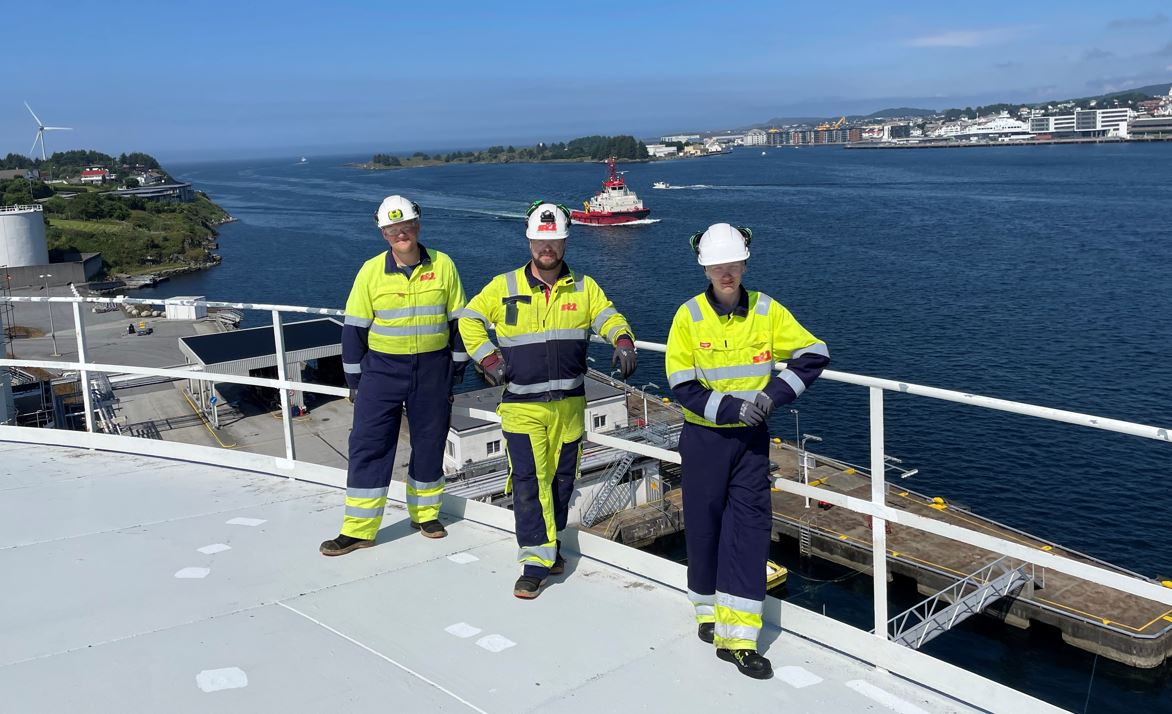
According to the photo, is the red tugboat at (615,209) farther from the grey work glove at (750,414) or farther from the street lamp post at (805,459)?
the grey work glove at (750,414)

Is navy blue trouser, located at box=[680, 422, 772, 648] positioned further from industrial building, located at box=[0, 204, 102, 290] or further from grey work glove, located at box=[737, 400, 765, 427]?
industrial building, located at box=[0, 204, 102, 290]

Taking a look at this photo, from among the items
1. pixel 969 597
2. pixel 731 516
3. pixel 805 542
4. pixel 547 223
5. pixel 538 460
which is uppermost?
pixel 547 223

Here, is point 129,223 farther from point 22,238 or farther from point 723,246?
point 723,246

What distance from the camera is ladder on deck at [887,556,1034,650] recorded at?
19209 mm

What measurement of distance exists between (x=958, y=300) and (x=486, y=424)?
983 inches

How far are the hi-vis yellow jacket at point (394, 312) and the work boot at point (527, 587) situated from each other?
1.02m

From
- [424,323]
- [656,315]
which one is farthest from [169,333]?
[424,323]

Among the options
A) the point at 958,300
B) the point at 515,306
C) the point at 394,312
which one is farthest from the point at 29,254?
the point at 515,306

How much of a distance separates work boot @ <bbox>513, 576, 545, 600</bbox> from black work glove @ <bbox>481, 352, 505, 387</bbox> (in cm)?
79

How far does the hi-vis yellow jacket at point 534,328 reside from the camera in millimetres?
3781

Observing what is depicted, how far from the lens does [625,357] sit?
3.57 m

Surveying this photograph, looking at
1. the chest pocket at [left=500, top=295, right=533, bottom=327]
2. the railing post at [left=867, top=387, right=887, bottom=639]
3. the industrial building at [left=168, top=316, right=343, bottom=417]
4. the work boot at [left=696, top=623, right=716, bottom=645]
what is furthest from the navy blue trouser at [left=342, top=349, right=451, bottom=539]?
the industrial building at [left=168, top=316, right=343, bottom=417]

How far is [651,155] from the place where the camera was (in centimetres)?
18175

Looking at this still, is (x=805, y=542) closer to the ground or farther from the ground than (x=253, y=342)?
closer to the ground
